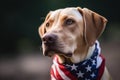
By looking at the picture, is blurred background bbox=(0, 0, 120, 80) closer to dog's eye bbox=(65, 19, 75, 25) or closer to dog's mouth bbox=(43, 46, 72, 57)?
dog's eye bbox=(65, 19, 75, 25)

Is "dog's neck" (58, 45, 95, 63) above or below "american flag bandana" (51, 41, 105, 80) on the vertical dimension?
above

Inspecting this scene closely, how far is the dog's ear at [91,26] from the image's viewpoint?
6879mm

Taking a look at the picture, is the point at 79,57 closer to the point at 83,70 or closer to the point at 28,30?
the point at 83,70

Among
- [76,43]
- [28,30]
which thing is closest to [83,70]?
[76,43]

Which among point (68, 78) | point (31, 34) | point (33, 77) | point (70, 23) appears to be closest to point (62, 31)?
point (70, 23)

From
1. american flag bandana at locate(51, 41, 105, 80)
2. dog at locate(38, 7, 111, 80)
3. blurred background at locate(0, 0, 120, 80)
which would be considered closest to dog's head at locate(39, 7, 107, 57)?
dog at locate(38, 7, 111, 80)

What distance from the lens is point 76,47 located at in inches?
270

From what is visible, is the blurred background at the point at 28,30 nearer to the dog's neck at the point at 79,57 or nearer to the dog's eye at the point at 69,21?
the dog's neck at the point at 79,57

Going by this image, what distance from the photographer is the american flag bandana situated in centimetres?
704

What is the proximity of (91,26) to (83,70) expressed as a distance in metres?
0.49

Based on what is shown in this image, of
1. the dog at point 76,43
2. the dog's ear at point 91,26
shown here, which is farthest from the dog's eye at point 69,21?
the dog's ear at point 91,26

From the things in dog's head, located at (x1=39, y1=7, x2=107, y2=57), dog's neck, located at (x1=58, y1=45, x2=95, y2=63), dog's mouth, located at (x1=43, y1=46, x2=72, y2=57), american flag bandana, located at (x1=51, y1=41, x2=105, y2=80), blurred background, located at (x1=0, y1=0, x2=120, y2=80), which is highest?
dog's head, located at (x1=39, y1=7, x2=107, y2=57)

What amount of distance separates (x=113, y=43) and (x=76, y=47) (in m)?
7.28

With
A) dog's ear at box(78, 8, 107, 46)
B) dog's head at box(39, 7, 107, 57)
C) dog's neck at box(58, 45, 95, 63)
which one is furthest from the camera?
dog's neck at box(58, 45, 95, 63)
